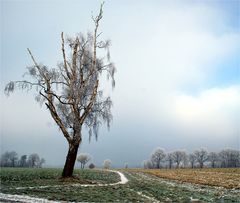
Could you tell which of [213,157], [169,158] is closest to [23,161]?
[169,158]

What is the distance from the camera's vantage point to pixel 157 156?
6403 inches

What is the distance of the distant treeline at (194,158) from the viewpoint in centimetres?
15788

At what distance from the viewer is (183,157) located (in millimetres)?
162500

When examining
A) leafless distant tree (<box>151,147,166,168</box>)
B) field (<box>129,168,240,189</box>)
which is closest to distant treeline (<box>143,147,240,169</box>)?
leafless distant tree (<box>151,147,166,168</box>)

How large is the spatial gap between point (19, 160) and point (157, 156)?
77362 millimetres

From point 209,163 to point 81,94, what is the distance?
156m

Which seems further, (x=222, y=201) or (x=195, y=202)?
(x=222, y=201)

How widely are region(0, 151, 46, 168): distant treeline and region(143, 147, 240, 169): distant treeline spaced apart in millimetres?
63372

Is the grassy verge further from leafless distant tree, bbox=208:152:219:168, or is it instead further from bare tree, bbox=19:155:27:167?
bare tree, bbox=19:155:27:167

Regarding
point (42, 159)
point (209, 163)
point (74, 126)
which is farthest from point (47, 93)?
point (42, 159)

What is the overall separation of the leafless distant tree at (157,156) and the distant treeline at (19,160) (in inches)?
2544

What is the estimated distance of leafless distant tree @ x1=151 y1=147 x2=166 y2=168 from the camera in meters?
162

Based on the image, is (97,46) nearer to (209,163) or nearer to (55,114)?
(55,114)

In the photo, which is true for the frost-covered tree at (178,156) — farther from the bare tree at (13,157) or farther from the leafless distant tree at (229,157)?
the bare tree at (13,157)
